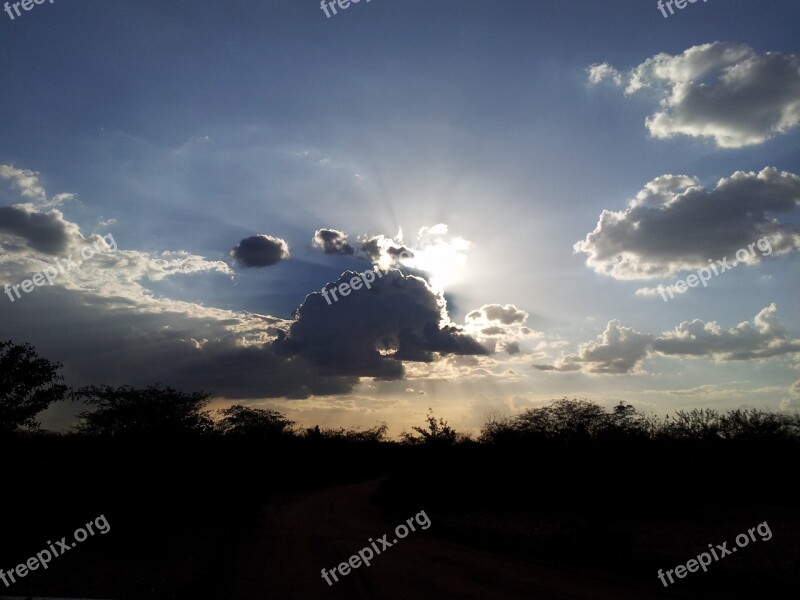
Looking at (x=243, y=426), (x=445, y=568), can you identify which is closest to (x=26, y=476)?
(x=445, y=568)

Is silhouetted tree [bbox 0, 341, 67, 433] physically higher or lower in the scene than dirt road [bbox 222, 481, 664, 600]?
higher

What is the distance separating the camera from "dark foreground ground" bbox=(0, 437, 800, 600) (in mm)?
10188

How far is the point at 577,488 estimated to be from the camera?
810 inches

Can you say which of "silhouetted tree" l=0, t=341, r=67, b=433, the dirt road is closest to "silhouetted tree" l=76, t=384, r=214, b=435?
"silhouetted tree" l=0, t=341, r=67, b=433

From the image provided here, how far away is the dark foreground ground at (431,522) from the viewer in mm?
10188

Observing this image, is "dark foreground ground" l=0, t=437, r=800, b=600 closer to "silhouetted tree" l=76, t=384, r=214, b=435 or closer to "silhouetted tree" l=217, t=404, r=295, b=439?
"silhouetted tree" l=76, t=384, r=214, b=435

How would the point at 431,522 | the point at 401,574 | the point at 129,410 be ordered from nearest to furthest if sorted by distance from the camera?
1. the point at 401,574
2. the point at 431,522
3. the point at 129,410

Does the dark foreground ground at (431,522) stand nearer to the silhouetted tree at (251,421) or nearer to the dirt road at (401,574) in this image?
the dirt road at (401,574)

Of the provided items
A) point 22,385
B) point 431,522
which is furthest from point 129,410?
point 431,522

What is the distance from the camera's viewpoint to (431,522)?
18.4 m

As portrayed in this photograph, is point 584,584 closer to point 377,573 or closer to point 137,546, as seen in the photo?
point 377,573

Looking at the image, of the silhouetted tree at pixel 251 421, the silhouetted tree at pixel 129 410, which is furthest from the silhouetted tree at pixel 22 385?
the silhouetted tree at pixel 251 421

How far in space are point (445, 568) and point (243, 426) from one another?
62.1 metres

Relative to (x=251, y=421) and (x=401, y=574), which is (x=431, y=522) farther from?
(x=251, y=421)
